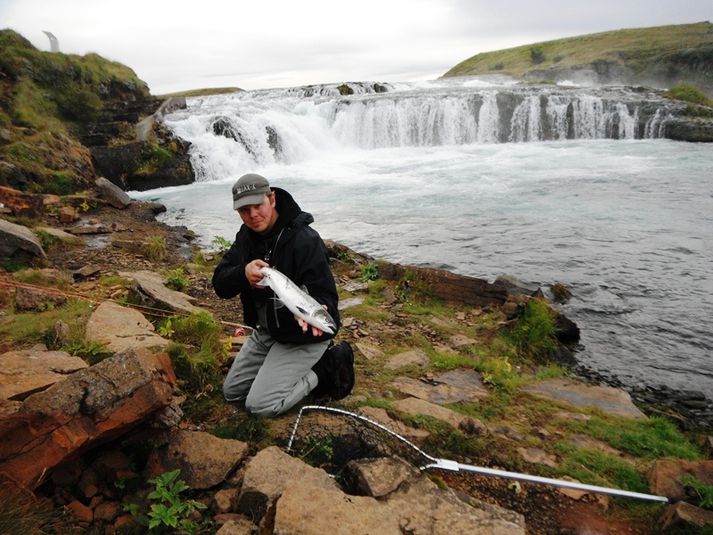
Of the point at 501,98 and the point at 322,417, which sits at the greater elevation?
the point at 501,98

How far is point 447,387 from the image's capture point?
15.6 ft

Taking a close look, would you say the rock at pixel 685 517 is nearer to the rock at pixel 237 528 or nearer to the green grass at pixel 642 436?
the green grass at pixel 642 436

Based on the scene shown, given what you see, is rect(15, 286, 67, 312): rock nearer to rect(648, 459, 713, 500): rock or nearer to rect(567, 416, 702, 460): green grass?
rect(567, 416, 702, 460): green grass

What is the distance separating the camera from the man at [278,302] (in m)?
3.37

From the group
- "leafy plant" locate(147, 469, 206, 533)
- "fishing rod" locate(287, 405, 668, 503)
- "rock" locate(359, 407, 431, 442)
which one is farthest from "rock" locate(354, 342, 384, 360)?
"leafy plant" locate(147, 469, 206, 533)

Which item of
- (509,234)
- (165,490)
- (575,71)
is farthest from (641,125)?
(575,71)

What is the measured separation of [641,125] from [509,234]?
62.8ft

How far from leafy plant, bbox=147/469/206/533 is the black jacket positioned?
1.22 meters

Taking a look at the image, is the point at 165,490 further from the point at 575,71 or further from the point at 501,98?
the point at 575,71

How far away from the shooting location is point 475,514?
2570 millimetres

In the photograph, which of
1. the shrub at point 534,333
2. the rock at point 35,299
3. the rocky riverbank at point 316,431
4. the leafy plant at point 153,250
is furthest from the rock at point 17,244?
the shrub at point 534,333

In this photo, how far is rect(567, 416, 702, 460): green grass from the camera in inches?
154

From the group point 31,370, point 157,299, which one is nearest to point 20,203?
point 157,299

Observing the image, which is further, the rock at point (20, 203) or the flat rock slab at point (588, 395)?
the rock at point (20, 203)
